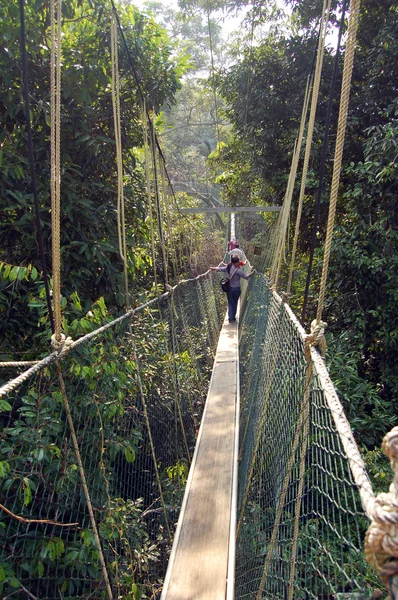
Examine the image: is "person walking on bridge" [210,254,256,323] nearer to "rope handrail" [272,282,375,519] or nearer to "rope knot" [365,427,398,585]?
"rope handrail" [272,282,375,519]

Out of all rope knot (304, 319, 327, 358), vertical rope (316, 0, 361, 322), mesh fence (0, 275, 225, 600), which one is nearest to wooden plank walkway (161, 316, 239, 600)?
mesh fence (0, 275, 225, 600)

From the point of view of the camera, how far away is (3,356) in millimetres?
1581

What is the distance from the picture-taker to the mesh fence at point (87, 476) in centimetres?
109

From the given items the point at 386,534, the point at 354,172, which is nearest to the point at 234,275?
the point at 354,172

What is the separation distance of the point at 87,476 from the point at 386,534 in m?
1.13

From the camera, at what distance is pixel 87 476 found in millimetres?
1312

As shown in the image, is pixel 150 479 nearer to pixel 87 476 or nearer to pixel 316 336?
pixel 87 476

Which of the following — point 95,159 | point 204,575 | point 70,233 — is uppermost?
point 95,159

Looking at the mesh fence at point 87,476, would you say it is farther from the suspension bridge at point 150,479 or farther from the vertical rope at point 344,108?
the vertical rope at point 344,108

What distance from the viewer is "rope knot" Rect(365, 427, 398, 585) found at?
340 mm

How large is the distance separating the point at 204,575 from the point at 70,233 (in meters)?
1.48

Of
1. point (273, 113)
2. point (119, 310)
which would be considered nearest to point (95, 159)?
point (119, 310)

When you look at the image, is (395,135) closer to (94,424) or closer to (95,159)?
(95,159)

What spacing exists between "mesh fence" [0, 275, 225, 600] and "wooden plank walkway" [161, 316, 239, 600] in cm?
13
